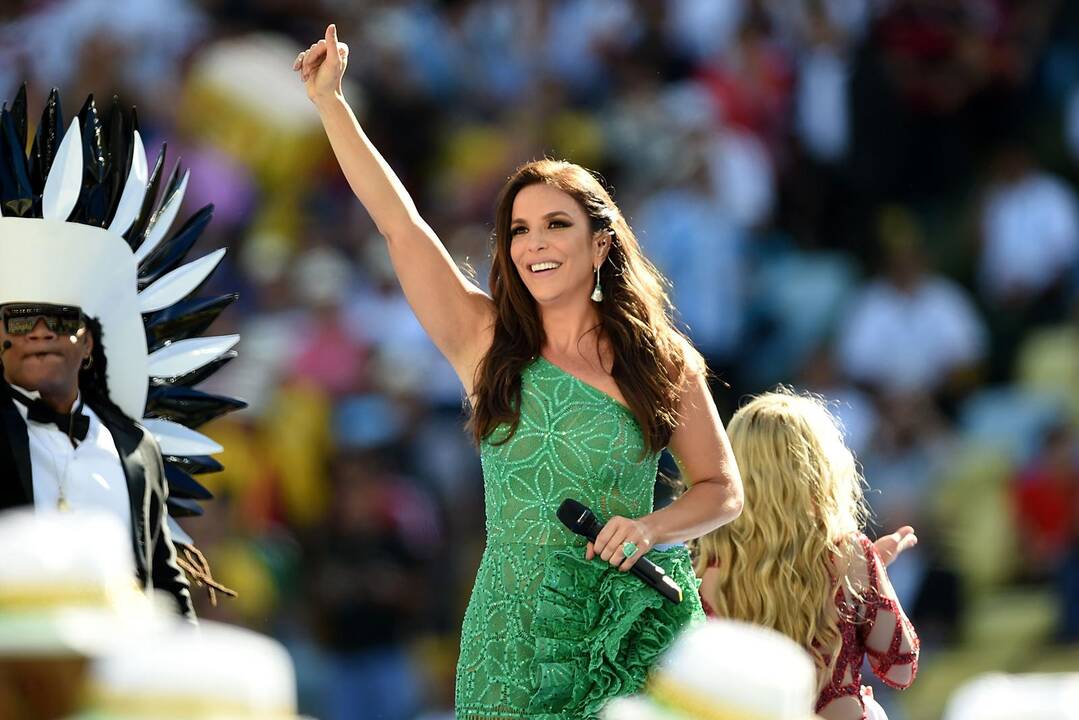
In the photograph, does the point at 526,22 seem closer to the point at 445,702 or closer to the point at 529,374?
the point at 445,702

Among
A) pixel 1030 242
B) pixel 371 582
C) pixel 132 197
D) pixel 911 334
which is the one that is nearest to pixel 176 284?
pixel 132 197

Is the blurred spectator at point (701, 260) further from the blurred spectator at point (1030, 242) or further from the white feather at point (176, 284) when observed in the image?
the white feather at point (176, 284)

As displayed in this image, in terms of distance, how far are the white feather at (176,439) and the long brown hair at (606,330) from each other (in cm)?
76

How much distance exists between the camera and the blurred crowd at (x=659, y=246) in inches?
339

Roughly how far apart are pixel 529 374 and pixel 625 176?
5.48 m

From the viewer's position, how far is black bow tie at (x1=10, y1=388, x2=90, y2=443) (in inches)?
159

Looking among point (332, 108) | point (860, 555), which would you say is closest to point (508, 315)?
point (332, 108)

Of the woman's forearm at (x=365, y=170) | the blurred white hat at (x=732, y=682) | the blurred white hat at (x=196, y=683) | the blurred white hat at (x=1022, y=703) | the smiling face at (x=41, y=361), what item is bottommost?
the blurred white hat at (x=196, y=683)

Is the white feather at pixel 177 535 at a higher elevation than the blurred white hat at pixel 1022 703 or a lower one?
higher

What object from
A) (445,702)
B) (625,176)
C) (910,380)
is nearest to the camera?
(445,702)

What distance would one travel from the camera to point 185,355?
15.8ft

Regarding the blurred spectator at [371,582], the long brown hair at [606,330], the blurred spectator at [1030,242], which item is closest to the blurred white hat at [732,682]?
the long brown hair at [606,330]

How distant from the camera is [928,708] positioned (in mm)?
8586

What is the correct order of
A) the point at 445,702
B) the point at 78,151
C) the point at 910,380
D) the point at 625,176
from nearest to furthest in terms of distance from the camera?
the point at 78,151 → the point at 445,702 → the point at 910,380 → the point at 625,176
